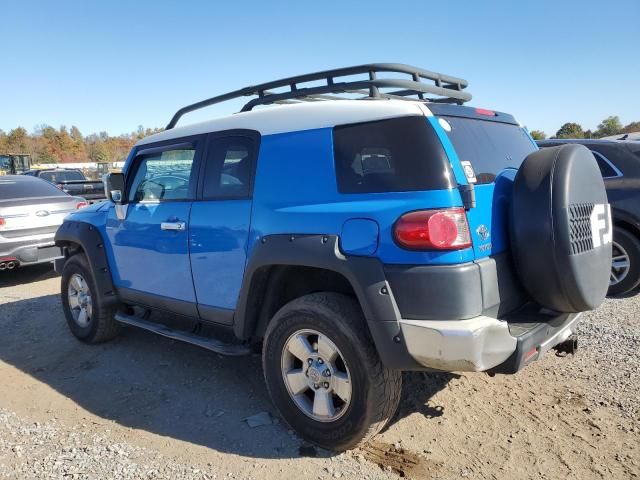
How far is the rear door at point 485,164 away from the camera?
258cm

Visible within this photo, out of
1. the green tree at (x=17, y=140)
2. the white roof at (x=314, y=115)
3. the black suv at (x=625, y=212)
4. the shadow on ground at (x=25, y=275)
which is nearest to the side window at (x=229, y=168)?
the white roof at (x=314, y=115)

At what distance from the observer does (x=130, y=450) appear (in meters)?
3.00

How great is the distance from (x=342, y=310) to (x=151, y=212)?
6.57ft

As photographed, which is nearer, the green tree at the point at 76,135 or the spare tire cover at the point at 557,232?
the spare tire cover at the point at 557,232

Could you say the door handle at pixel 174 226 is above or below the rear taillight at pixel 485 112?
below

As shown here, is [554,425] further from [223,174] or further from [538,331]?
[223,174]

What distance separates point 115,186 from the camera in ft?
14.2

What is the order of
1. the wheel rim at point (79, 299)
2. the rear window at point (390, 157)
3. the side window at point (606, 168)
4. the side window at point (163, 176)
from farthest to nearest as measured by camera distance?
the side window at point (606, 168)
the wheel rim at point (79, 299)
the side window at point (163, 176)
the rear window at point (390, 157)

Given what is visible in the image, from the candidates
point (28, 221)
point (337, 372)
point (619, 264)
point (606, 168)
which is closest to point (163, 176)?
point (337, 372)

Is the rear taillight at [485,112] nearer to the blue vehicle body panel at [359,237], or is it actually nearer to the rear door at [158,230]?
the blue vehicle body panel at [359,237]

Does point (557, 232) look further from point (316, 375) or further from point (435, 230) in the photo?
point (316, 375)

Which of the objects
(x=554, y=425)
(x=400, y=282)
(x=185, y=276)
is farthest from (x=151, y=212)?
(x=554, y=425)

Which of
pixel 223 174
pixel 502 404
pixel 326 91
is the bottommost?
pixel 502 404

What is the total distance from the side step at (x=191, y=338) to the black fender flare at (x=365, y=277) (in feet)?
2.61
